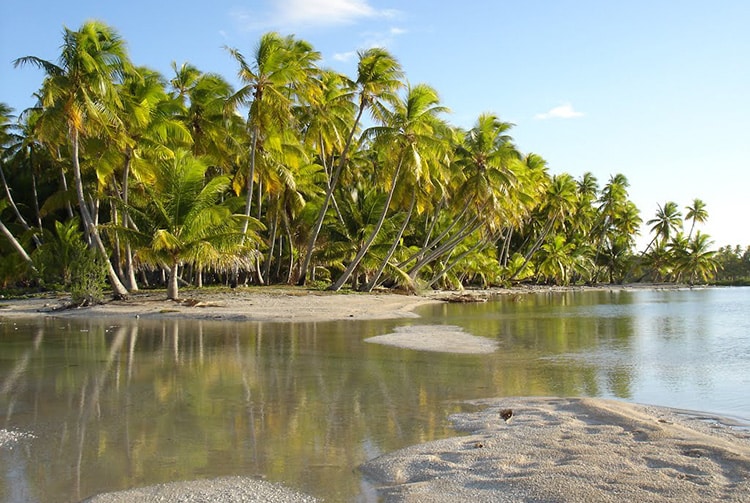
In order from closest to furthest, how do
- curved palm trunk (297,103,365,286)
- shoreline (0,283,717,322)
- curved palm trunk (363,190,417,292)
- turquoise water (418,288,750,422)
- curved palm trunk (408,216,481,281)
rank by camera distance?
turquoise water (418,288,750,422)
shoreline (0,283,717,322)
curved palm trunk (297,103,365,286)
curved palm trunk (363,190,417,292)
curved palm trunk (408,216,481,281)

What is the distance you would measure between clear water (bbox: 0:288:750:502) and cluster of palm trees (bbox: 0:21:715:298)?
7.78m

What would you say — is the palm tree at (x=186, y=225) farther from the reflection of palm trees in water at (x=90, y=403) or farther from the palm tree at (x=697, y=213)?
the palm tree at (x=697, y=213)

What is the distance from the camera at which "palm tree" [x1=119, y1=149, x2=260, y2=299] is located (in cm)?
Result: 2150

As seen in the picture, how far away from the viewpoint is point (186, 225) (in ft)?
71.7

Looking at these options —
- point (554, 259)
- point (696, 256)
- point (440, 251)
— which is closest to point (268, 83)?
point (440, 251)

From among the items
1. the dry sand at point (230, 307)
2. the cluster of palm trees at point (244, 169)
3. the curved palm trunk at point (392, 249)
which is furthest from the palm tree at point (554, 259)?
the dry sand at point (230, 307)

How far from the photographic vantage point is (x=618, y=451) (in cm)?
530

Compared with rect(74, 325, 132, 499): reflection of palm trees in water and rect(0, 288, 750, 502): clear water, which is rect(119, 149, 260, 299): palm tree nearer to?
rect(0, 288, 750, 502): clear water

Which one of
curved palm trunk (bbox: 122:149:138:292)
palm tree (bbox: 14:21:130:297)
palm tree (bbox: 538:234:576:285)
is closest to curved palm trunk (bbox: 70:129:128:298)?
palm tree (bbox: 14:21:130:297)

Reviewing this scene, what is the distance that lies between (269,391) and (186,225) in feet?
48.6

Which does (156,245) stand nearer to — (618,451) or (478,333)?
(478,333)

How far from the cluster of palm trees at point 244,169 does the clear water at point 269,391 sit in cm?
778

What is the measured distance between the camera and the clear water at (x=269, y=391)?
5.20 meters

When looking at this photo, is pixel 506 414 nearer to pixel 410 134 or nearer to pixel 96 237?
pixel 96 237
